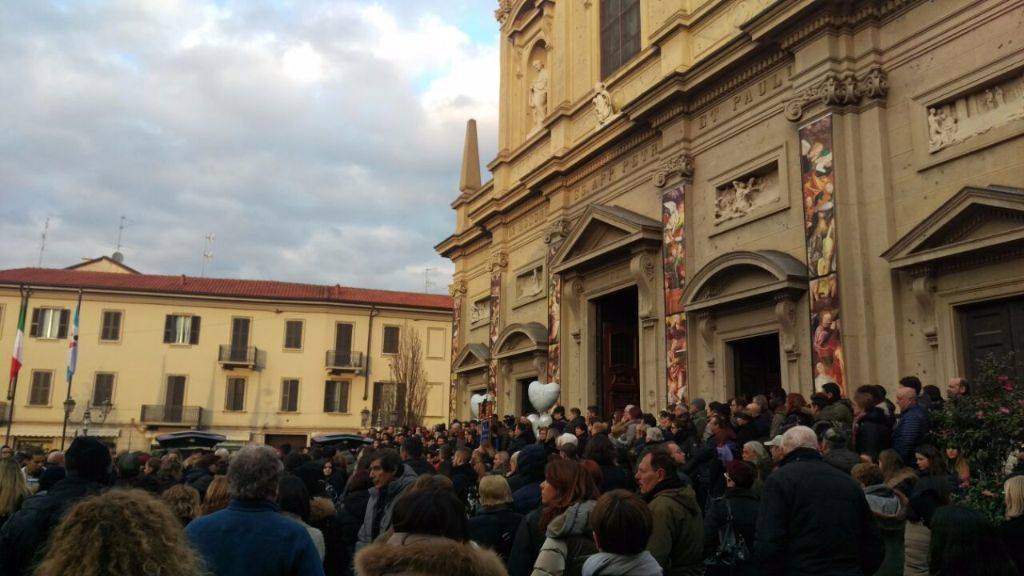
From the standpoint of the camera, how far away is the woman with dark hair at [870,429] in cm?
838

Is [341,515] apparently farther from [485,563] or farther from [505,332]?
[505,332]

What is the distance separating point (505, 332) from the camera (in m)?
22.8

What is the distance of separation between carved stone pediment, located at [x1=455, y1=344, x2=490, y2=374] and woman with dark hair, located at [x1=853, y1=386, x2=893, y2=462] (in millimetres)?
16374

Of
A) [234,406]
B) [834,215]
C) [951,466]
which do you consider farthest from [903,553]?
[234,406]

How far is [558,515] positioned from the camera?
15.4 ft

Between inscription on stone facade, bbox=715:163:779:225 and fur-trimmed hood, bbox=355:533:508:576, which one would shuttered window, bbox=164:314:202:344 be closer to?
inscription on stone facade, bbox=715:163:779:225

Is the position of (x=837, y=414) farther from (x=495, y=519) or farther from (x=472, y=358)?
(x=472, y=358)

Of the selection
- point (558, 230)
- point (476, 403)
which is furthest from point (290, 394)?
point (558, 230)

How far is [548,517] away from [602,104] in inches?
639

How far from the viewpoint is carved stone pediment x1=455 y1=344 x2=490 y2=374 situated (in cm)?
2481

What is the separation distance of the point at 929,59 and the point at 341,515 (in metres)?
10.5

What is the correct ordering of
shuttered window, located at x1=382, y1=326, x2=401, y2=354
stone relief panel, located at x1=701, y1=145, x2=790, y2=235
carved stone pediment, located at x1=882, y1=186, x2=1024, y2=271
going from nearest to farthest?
carved stone pediment, located at x1=882, y1=186, x2=1024, y2=271 → stone relief panel, located at x1=701, y1=145, x2=790, y2=235 → shuttered window, located at x1=382, y1=326, x2=401, y2=354

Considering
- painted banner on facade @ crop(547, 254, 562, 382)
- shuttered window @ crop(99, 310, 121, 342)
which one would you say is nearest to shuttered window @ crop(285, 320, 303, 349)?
shuttered window @ crop(99, 310, 121, 342)

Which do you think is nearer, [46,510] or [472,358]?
[46,510]
